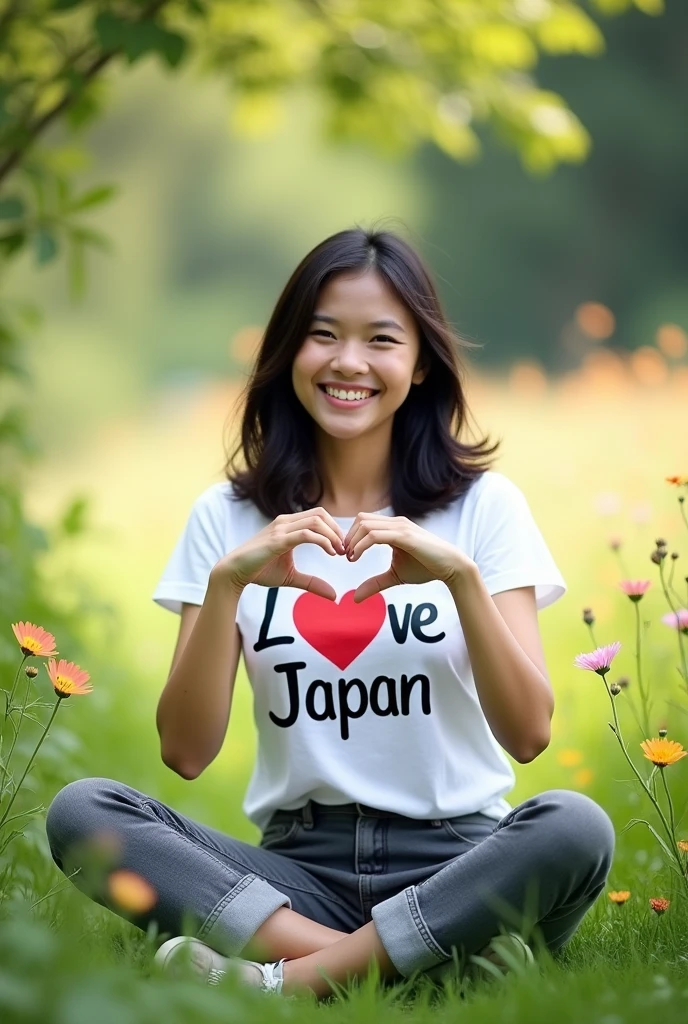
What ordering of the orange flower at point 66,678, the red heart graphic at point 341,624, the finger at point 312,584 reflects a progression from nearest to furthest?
the orange flower at point 66,678 < the finger at point 312,584 < the red heart graphic at point 341,624

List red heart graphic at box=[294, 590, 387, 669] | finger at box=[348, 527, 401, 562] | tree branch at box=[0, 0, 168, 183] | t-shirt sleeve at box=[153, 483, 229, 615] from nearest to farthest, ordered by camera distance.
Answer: finger at box=[348, 527, 401, 562]
red heart graphic at box=[294, 590, 387, 669]
t-shirt sleeve at box=[153, 483, 229, 615]
tree branch at box=[0, 0, 168, 183]

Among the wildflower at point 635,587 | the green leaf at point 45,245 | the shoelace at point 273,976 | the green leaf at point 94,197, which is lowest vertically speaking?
the shoelace at point 273,976

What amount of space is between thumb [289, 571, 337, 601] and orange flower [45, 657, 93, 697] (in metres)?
0.40

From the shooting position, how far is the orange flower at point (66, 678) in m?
1.45

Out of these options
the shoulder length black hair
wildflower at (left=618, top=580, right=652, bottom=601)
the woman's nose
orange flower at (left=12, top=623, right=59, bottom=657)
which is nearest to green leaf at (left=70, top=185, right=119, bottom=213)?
the shoulder length black hair

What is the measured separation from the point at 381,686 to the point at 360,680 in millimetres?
33

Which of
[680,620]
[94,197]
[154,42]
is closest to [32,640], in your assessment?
[680,620]

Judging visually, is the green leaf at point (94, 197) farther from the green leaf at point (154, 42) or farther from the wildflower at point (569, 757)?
the wildflower at point (569, 757)

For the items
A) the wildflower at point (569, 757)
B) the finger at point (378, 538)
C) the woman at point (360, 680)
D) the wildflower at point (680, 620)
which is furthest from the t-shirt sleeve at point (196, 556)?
the wildflower at point (569, 757)

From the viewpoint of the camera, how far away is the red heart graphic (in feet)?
6.14

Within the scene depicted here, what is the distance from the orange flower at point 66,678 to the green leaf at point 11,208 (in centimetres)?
95

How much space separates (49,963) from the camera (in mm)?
998

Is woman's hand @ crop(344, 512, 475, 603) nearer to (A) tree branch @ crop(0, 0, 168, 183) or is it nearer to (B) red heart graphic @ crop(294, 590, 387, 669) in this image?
(B) red heart graphic @ crop(294, 590, 387, 669)

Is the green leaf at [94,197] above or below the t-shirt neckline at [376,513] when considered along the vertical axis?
above
